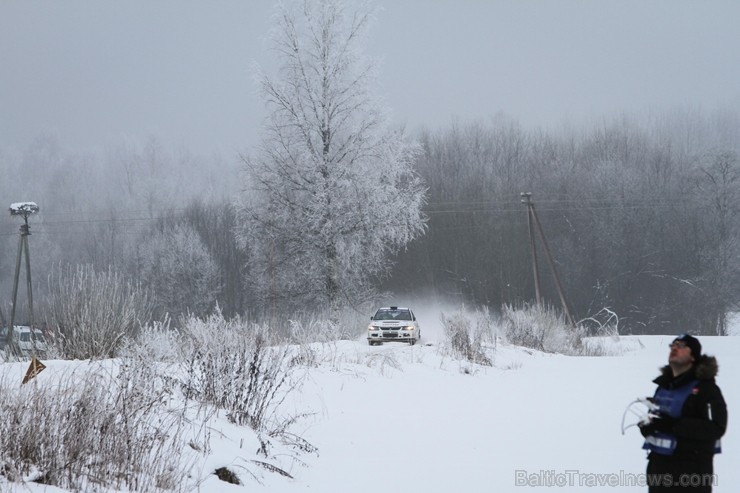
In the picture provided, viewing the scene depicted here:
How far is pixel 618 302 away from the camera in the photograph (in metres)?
48.2

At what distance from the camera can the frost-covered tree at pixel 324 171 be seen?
25.9 metres

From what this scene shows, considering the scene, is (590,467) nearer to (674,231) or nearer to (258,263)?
(258,263)

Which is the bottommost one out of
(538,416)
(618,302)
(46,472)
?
(618,302)

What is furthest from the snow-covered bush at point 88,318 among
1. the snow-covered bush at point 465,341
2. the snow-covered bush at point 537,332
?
the snow-covered bush at point 537,332

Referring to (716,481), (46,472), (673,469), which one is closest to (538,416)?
(716,481)

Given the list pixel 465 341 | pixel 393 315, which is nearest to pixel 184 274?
pixel 393 315

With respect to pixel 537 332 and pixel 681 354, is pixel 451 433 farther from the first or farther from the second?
pixel 537 332

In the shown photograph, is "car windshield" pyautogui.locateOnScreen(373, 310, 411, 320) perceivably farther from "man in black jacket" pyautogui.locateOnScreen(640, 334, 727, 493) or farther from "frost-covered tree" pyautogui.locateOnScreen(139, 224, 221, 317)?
"frost-covered tree" pyautogui.locateOnScreen(139, 224, 221, 317)

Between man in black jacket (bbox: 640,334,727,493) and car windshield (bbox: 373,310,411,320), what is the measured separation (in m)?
20.8

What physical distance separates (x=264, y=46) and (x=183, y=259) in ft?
92.3

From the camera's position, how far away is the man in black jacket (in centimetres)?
414

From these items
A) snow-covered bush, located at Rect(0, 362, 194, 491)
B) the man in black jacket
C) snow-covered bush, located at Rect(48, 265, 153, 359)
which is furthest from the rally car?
the man in black jacket

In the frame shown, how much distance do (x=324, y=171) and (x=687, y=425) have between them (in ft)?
76.0

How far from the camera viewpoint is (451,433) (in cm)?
878
